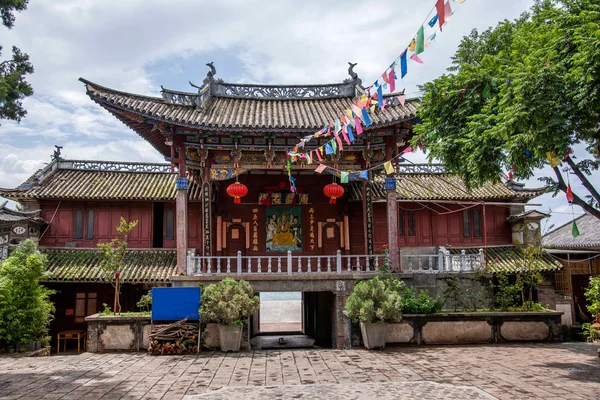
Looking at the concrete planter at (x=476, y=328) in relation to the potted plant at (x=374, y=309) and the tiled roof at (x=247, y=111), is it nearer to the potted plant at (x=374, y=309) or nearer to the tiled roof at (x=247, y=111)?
the potted plant at (x=374, y=309)

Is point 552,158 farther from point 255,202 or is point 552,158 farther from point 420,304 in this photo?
point 255,202

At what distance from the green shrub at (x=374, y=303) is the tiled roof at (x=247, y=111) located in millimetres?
4586

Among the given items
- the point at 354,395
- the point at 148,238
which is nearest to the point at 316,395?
the point at 354,395

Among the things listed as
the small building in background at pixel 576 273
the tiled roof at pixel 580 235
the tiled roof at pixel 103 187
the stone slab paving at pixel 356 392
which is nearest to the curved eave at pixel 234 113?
the tiled roof at pixel 103 187

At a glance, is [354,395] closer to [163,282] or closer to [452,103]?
[452,103]

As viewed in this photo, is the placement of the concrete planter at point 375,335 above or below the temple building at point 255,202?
below

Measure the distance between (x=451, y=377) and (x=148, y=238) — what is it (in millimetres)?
12551

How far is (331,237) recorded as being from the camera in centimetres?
1794


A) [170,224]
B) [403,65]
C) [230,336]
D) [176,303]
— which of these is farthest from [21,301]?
[403,65]

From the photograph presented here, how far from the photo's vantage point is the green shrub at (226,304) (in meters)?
11.7

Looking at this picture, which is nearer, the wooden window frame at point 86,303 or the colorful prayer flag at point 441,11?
the colorful prayer flag at point 441,11

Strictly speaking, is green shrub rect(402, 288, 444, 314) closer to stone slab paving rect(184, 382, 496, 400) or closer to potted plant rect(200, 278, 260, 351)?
potted plant rect(200, 278, 260, 351)

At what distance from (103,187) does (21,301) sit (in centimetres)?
735

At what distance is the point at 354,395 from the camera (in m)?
7.54
